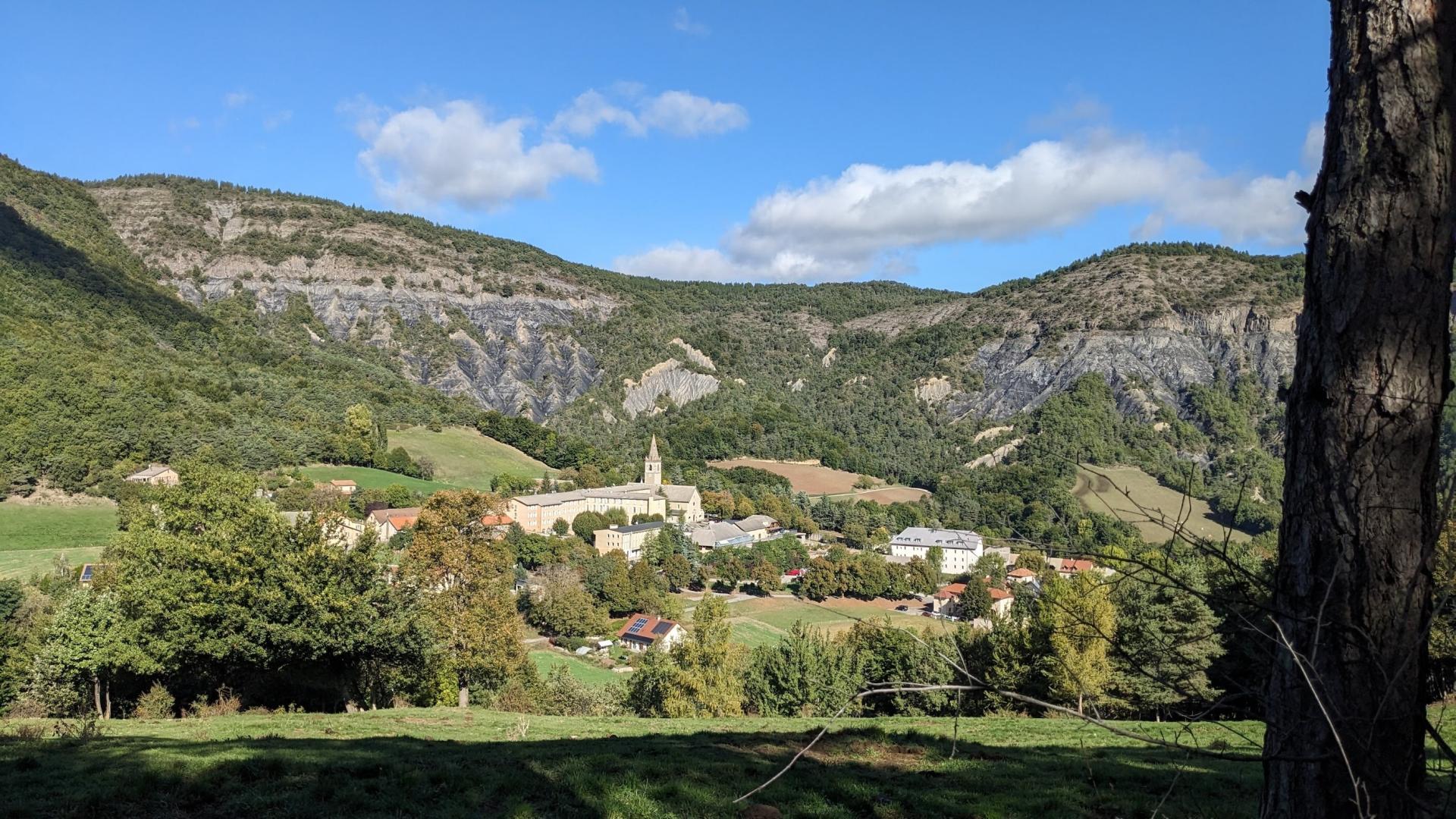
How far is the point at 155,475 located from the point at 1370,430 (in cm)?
7410

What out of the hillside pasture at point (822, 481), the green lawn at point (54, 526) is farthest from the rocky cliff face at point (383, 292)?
the green lawn at point (54, 526)

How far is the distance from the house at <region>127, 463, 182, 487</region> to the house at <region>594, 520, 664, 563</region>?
3626cm

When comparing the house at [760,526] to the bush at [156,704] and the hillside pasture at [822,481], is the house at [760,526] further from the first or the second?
the bush at [156,704]

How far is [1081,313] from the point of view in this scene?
584 ft

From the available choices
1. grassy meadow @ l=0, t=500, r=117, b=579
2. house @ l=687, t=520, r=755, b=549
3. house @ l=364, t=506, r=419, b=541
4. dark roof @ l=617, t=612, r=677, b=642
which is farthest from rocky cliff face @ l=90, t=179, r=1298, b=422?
dark roof @ l=617, t=612, r=677, b=642

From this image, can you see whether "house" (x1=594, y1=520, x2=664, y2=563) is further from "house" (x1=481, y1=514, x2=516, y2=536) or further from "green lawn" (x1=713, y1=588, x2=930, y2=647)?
"green lawn" (x1=713, y1=588, x2=930, y2=647)

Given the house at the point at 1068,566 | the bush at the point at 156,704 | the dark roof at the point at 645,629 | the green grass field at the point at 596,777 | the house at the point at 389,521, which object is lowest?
the dark roof at the point at 645,629

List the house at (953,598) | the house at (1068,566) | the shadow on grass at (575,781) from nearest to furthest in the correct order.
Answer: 1. the house at (1068,566)
2. the shadow on grass at (575,781)
3. the house at (953,598)

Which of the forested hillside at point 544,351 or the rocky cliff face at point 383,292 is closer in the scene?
the forested hillside at point 544,351

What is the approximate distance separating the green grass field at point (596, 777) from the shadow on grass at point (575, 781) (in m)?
0.02

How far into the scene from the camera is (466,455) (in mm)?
89625

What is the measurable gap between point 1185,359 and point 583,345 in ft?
486

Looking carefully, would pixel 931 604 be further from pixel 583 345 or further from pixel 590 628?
pixel 583 345

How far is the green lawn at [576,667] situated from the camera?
37406 millimetres
